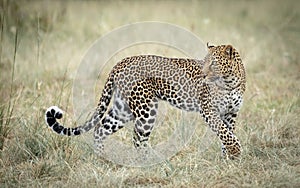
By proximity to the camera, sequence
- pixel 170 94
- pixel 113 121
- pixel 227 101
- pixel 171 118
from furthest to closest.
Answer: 1. pixel 171 118
2. pixel 113 121
3. pixel 170 94
4. pixel 227 101

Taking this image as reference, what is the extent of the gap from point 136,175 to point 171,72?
4.43 feet

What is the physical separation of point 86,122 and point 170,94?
967 millimetres

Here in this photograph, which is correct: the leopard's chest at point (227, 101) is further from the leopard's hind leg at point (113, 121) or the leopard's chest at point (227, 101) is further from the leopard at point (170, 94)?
the leopard's hind leg at point (113, 121)

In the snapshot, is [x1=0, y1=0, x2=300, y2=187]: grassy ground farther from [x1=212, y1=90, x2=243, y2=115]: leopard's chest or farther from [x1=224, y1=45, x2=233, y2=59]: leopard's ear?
[x1=224, y1=45, x2=233, y2=59]: leopard's ear

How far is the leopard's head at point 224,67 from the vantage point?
237 inches

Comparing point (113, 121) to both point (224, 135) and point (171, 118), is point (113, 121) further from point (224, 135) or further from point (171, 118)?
point (224, 135)

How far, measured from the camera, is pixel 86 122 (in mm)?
6406

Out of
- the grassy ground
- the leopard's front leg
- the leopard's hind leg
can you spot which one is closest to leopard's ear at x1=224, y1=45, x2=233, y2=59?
the leopard's front leg

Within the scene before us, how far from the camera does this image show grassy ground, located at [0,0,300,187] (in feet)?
18.2

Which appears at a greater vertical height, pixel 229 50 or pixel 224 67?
pixel 229 50

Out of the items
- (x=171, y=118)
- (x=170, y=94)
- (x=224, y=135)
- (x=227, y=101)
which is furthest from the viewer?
(x=171, y=118)

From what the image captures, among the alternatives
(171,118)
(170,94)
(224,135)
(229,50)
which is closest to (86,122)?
(170,94)

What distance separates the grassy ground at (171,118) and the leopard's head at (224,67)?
708 millimetres

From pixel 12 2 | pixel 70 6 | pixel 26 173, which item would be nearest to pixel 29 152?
pixel 26 173
